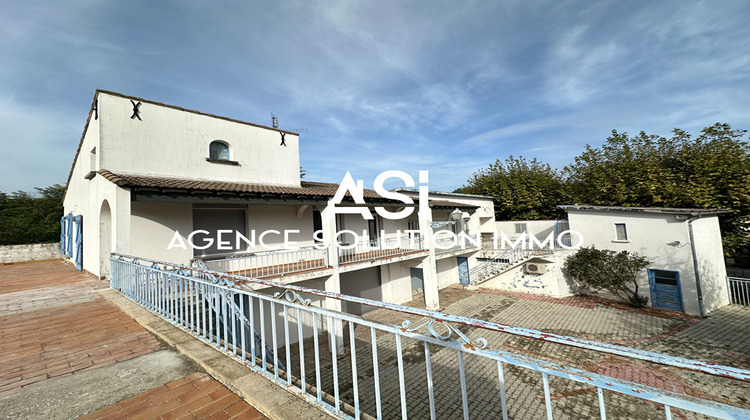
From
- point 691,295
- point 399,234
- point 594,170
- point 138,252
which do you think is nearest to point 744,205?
point 691,295

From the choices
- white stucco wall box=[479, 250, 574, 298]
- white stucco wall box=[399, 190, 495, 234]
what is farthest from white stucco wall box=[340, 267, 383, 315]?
white stucco wall box=[479, 250, 574, 298]

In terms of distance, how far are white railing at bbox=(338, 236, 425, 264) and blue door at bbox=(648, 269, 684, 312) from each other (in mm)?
10084

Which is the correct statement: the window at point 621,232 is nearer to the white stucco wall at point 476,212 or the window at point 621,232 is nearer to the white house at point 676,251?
the white house at point 676,251

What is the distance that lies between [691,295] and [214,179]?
19054mm

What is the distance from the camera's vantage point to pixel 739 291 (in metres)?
12.4

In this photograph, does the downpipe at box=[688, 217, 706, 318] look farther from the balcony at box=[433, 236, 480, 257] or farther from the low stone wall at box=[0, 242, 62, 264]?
the low stone wall at box=[0, 242, 62, 264]

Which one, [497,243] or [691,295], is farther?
[497,243]

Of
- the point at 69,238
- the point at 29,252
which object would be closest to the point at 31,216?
the point at 29,252

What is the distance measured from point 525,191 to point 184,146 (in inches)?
891

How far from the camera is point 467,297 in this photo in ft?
50.9

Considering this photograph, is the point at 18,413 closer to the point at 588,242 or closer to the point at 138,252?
the point at 138,252

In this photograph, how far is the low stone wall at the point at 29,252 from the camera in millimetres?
16297

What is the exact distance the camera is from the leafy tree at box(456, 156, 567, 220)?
22.6m

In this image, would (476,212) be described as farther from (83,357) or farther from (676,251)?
(83,357)
